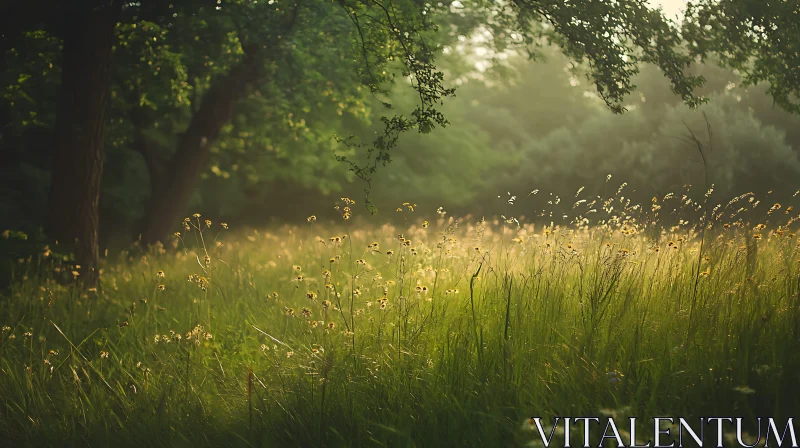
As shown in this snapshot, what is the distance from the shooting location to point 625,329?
4051 millimetres

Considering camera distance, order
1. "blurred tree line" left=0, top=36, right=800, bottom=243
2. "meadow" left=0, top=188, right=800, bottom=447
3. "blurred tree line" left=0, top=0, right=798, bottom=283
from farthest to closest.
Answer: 1. "blurred tree line" left=0, top=36, right=800, bottom=243
2. "blurred tree line" left=0, top=0, right=798, bottom=283
3. "meadow" left=0, top=188, right=800, bottom=447

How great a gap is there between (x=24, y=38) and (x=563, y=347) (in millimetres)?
9054

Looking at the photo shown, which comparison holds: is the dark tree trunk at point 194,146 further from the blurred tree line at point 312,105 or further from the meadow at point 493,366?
the meadow at point 493,366

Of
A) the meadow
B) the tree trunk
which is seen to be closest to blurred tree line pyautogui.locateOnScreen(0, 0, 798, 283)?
the tree trunk

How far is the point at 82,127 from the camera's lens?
28.9 feet

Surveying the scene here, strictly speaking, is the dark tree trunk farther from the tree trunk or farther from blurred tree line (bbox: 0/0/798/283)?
the tree trunk

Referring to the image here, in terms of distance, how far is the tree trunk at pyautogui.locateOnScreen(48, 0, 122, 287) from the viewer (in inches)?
340

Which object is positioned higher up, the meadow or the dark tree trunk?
the dark tree trunk

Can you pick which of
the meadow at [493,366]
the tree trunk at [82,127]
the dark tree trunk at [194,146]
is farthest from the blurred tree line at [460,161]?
the meadow at [493,366]

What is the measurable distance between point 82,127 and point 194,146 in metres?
4.05

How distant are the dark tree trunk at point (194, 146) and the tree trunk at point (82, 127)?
359cm

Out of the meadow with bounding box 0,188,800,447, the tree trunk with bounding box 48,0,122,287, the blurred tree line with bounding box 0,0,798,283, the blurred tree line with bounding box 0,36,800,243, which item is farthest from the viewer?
the blurred tree line with bounding box 0,36,800,243

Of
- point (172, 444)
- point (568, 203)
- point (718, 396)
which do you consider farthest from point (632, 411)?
point (568, 203)

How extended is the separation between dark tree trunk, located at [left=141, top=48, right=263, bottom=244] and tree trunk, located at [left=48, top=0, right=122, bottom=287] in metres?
3.59
